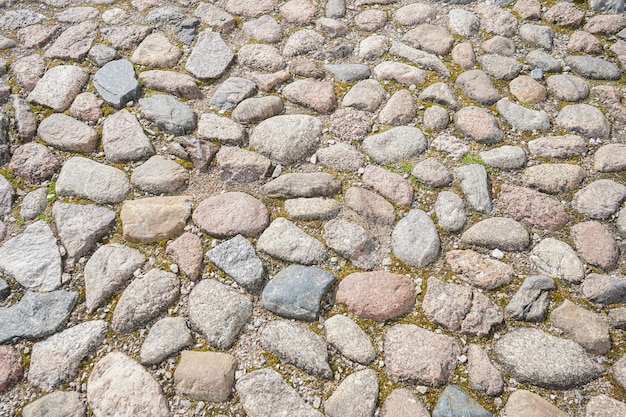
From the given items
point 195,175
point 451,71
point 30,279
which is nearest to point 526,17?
point 451,71

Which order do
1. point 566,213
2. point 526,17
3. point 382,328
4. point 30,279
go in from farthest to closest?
point 526,17
point 566,213
point 30,279
point 382,328

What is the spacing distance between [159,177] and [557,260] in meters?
2.06

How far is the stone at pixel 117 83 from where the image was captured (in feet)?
10.7

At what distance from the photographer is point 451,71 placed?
3.44m

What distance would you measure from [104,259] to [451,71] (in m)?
2.41

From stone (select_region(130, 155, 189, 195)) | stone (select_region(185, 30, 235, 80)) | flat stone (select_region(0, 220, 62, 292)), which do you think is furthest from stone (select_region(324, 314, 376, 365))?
stone (select_region(185, 30, 235, 80))

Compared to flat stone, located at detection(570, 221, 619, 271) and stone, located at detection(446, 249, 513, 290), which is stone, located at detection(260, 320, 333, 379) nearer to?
stone, located at detection(446, 249, 513, 290)

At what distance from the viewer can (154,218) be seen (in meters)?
2.66

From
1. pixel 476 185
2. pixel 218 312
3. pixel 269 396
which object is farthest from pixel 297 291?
pixel 476 185

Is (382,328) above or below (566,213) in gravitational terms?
below

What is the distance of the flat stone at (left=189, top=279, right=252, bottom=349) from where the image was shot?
7.30ft

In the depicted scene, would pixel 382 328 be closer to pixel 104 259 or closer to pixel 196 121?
pixel 104 259

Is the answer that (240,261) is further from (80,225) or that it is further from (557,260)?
(557,260)

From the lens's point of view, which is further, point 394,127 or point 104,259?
point 394,127
